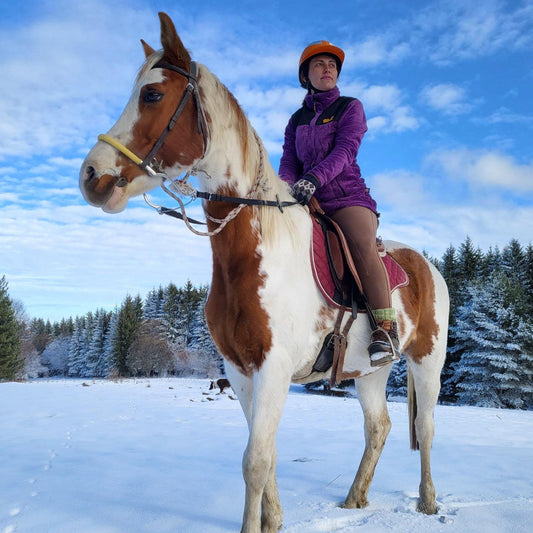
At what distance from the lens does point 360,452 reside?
5.71 meters

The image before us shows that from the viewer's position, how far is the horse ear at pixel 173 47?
2.46 m

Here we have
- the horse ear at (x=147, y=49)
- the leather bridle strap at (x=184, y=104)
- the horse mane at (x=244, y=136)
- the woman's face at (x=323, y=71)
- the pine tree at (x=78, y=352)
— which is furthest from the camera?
the pine tree at (x=78, y=352)

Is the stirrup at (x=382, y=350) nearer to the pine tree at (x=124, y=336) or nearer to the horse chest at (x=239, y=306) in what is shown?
the horse chest at (x=239, y=306)

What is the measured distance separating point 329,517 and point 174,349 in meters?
53.2

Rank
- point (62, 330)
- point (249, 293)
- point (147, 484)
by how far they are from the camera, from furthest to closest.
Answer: point (62, 330), point (147, 484), point (249, 293)

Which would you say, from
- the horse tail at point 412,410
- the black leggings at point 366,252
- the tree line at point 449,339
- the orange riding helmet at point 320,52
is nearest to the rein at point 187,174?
the black leggings at point 366,252

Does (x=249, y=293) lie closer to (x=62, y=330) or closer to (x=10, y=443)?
(x=10, y=443)

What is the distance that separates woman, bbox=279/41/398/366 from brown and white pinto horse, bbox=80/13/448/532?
0.62 feet

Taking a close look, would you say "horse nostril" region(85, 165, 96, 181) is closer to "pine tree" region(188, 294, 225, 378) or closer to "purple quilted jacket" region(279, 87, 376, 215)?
"purple quilted jacket" region(279, 87, 376, 215)

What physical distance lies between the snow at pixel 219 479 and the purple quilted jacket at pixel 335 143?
2.38 meters

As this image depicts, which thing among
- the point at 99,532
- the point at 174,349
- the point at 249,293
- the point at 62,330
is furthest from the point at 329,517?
the point at 62,330

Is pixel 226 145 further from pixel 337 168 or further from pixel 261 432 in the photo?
pixel 261 432

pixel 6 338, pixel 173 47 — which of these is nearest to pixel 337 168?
pixel 173 47

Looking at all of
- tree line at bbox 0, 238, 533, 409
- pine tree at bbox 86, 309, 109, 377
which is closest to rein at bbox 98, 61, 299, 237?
tree line at bbox 0, 238, 533, 409
